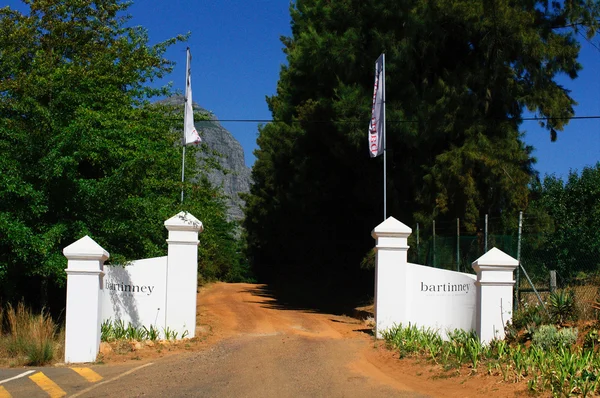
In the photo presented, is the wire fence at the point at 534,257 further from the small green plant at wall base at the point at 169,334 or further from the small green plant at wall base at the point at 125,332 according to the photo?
the small green plant at wall base at the point at 125,332

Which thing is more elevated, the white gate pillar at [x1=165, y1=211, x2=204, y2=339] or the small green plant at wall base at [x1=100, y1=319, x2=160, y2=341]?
the white gate pillar at [x1=165, y1=211, x2=204, y2=339]

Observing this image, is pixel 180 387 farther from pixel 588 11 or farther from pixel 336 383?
pixel 588 11

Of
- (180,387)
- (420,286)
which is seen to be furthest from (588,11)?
(180,387)

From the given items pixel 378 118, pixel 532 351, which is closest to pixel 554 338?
pixel 532 351

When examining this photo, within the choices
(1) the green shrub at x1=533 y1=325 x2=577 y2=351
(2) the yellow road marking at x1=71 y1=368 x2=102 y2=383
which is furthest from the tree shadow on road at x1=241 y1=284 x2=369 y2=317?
(2) the yellow road marking at x1=71 y1=368 x2=102 y2=383

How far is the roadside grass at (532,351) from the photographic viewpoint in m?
8.66

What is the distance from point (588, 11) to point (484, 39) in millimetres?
3732

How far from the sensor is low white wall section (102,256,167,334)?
1445cm

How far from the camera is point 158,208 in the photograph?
53.9 feet

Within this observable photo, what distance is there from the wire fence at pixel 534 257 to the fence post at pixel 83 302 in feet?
26.2

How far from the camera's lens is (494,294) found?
13.0 metres

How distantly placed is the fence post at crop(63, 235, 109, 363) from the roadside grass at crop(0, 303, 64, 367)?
40cm

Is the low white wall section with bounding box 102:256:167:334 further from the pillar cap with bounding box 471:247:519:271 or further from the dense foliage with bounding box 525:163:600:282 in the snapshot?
the dense foliage with bounding box 525:163:600:282

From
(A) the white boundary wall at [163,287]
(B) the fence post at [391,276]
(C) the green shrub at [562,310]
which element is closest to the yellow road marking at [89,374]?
(A) the white boundary wall at [163,287]
